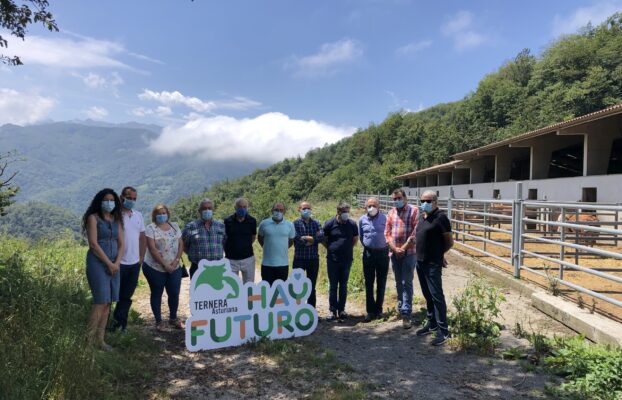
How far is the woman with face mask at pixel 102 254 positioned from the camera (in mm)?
4289

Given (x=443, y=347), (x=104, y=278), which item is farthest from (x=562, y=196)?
(x=104, y=278)

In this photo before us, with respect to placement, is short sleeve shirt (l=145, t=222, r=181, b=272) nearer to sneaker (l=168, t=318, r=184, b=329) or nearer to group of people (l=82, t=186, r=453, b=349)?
group of people (l=82, t=186, r=453, b=349)

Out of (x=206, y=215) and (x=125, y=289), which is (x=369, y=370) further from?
(x=125, y=289)

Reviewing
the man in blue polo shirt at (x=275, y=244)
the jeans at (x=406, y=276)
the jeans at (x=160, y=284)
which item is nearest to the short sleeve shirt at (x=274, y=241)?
the man in blue polo shirt at (x=275, y=244)

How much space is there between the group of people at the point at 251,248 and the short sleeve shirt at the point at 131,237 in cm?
1

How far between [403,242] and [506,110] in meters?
59.3

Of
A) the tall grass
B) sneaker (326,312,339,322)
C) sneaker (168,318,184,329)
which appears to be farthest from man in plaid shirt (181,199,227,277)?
sneaker (326,312,339,322)

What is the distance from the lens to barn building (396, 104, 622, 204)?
15.0 metres

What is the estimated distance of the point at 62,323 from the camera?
4293 mm

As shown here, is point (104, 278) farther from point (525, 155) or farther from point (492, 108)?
point (492, 108)

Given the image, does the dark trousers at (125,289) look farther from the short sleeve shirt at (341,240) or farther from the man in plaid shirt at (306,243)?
the short sleeve shirt at (341,240)

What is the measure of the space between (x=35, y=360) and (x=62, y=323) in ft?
3.40

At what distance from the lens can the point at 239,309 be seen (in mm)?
4938

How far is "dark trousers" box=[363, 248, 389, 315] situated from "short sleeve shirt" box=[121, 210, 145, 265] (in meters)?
3.09
